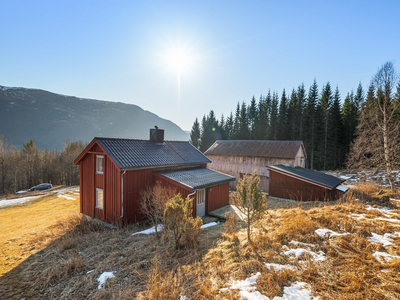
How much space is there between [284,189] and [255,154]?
28.1 ft

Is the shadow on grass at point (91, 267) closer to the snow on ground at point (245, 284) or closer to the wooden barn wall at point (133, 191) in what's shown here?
the snow on ground at point (245, 284)

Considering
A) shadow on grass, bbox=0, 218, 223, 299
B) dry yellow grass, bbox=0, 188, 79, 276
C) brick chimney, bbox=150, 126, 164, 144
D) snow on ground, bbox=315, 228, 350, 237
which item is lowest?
dry yellow grass, bbox=0, 188, 79, 276

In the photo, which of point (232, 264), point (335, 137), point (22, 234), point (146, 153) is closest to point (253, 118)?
point (335, 137)

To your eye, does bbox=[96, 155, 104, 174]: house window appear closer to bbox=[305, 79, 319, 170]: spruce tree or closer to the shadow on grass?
the shadow on grass

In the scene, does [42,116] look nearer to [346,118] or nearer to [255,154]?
[255,154]

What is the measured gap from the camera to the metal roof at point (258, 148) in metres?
25.3

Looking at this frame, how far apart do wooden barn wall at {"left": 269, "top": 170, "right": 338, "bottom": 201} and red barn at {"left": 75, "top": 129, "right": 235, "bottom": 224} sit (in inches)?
252

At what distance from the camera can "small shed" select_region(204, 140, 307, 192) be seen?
25156 millimetres

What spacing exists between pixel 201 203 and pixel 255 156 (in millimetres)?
15404

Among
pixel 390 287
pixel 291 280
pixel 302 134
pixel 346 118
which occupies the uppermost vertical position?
pixel 346 118

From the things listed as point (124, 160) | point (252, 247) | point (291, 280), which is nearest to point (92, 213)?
point (124, 160)

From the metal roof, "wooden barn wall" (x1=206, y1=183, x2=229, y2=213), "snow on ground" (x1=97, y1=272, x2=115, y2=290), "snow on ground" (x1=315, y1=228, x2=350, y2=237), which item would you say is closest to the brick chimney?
"wooden barn wall" (x1=206, y1=183, x2=229, y2=213)

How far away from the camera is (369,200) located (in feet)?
41.8

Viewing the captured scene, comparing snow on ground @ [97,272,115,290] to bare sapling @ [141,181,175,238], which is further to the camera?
bare sapling @ [141,181,175,238]
